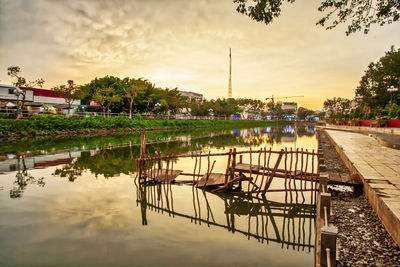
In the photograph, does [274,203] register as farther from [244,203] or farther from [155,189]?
[155,189]

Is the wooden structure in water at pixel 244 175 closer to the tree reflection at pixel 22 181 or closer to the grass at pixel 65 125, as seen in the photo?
the tree reflection at pixel 22 181

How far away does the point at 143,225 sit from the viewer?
219 inches

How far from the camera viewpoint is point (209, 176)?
8.41 m

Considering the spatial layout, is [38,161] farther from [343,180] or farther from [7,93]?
[7,93]

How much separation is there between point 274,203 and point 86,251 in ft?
15.6

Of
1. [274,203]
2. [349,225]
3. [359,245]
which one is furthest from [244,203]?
[359,245]

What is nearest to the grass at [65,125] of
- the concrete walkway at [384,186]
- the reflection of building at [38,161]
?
the reflection of building at [38,161]

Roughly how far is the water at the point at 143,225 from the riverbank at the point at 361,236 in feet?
2.13

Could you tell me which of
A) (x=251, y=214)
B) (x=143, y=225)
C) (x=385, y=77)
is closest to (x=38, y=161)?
(x=143, y=225)

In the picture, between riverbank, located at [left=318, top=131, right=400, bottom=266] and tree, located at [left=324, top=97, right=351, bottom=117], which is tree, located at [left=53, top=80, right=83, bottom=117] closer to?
riverbank, located at [left=318, top=131, right=400, bottom=266]

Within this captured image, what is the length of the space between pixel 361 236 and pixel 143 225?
165 inches

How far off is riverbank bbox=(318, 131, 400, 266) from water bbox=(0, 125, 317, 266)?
65 centimetres

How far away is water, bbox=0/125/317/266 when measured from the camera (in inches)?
170

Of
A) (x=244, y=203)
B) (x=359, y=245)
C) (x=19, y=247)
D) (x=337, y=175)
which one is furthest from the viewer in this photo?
(x=337, y=175)
